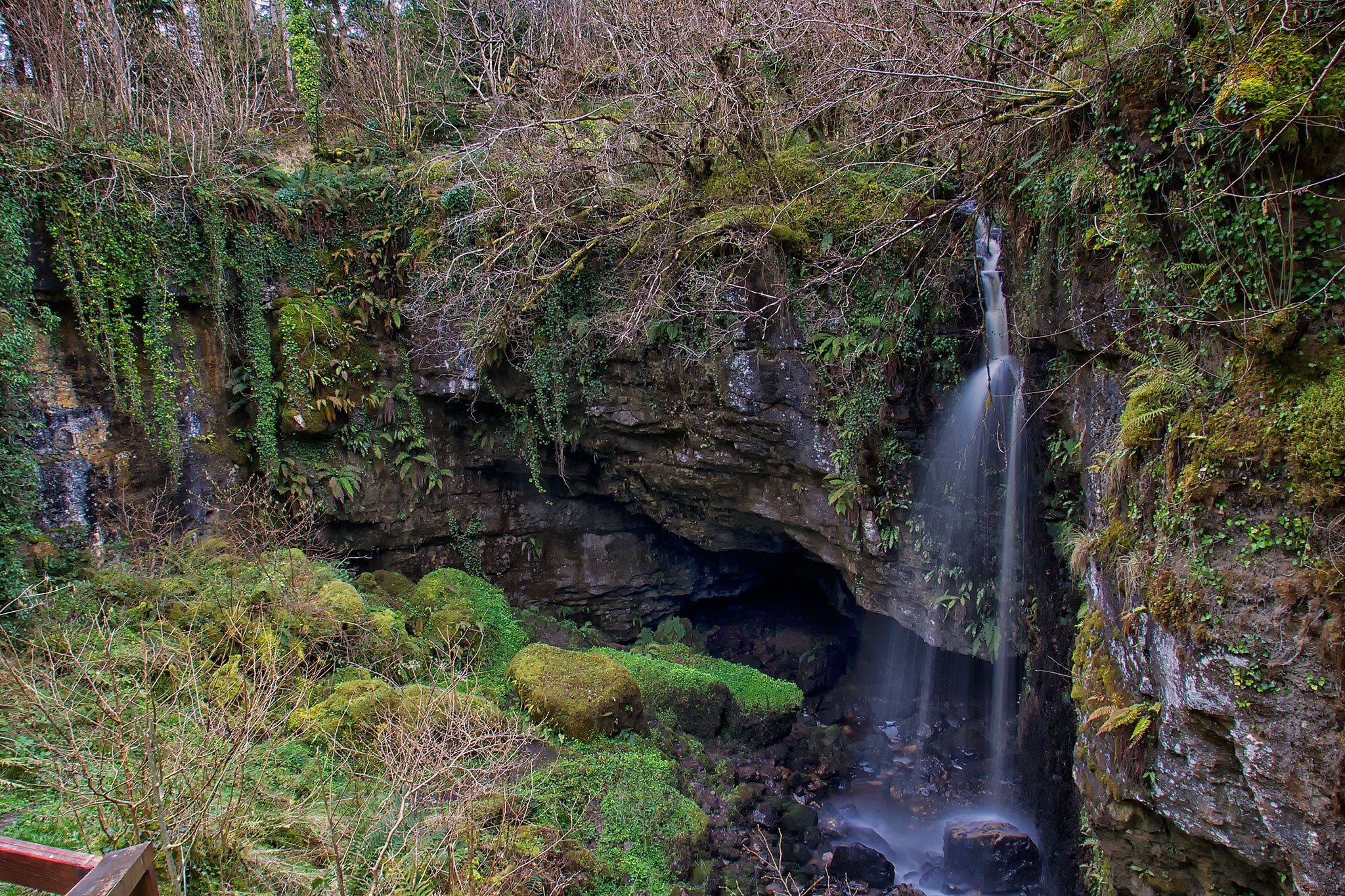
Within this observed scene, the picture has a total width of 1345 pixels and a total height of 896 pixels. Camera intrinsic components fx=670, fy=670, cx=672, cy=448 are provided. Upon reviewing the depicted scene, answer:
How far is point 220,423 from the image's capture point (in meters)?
10.0

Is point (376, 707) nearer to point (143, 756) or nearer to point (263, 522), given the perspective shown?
point (143, 756)

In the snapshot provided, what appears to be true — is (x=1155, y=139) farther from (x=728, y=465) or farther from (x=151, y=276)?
(x=151, y=276)

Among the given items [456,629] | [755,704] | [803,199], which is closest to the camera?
[803,199]

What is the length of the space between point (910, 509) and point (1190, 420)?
471 centimetres

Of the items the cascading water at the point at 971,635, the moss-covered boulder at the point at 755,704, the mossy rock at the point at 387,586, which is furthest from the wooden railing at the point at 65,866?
the moss-covered boulder at the point at 755,704

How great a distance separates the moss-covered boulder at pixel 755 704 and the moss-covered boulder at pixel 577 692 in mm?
1738

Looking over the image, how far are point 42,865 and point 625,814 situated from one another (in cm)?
608

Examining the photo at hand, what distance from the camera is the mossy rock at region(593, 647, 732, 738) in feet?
31.8

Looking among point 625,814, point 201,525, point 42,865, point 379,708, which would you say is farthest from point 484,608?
point 42,865

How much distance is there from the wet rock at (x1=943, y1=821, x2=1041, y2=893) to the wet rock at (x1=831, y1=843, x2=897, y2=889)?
79 centimetres

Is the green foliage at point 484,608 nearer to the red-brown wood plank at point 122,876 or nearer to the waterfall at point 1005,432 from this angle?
the waterfall at point 1005,432

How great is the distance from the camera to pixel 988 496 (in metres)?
8.30

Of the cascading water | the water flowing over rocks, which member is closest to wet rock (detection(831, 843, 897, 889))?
the water flowing over rocks

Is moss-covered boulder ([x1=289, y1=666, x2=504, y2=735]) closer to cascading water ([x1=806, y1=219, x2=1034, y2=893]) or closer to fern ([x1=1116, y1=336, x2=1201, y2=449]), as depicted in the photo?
cascading water ([x1=806, y1=219, x2=1034, y2=893])
